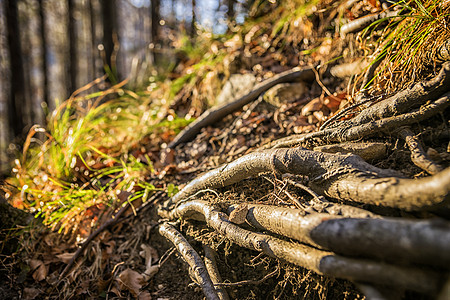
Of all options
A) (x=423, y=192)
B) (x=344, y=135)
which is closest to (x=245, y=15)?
(x=344, y=135)

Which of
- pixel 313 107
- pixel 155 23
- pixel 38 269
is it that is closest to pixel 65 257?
pixel 38 269

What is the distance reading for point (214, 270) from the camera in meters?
1.51

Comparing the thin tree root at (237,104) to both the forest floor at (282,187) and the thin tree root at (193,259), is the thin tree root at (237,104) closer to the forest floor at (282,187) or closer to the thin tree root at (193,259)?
the forest floor at (282,187)

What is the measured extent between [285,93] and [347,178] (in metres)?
1.53

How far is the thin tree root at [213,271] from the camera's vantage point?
4.61 feet

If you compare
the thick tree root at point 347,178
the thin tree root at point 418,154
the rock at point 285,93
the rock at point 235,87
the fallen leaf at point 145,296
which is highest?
the rock at point 235,87

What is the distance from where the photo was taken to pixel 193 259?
1525 mm

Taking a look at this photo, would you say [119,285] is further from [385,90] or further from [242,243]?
[385,90]

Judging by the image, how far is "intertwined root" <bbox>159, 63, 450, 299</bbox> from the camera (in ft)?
2.63

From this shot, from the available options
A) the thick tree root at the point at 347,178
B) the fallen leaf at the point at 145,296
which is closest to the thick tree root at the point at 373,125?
the thick tree root at the point at 347,178

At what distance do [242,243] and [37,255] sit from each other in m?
1.83

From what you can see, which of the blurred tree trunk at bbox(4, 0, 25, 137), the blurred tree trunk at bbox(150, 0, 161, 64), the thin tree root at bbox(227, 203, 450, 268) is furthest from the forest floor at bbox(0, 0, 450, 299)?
the blurred tree trunk at bbox(4, 0, 25, 137)

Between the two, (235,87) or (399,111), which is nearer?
(399,111)

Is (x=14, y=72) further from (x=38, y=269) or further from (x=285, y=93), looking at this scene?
(x=285, y=93)
